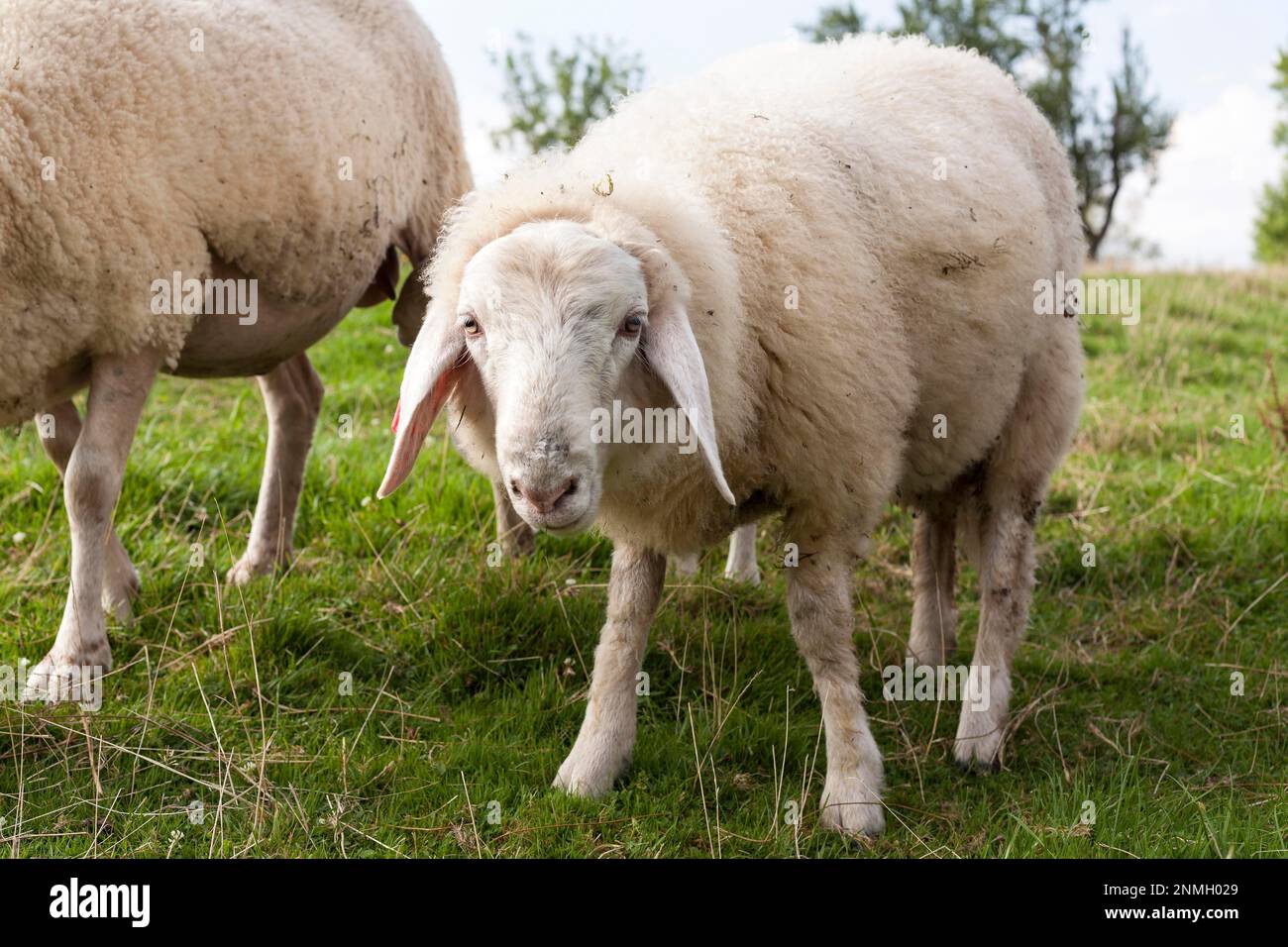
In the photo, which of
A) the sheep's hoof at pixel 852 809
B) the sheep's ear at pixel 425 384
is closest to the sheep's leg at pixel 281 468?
the sheep's ear at pixel 425 384

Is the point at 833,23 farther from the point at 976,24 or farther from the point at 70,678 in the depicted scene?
the point at 70,678

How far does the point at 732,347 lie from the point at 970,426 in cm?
121

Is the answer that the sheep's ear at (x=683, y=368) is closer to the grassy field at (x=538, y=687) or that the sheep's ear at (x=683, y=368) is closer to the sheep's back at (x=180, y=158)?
the grassy field at (x=538, y=687)

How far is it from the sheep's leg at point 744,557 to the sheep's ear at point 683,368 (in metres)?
2.31

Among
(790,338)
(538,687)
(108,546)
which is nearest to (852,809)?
(538,687)

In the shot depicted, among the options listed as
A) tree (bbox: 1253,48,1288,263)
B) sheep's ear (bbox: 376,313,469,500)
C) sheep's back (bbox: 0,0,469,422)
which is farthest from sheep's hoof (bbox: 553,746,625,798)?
tree (bbox: 1253,48,1288,263)

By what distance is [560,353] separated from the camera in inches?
115

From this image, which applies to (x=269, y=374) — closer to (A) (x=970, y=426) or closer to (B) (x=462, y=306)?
(B) (x=462, y=306)

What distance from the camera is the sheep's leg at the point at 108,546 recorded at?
464 centimetres

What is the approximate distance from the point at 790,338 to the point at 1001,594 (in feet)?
5.28

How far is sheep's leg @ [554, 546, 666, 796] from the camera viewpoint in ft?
12.7

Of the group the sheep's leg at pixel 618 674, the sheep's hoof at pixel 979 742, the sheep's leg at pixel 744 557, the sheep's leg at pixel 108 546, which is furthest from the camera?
the sheep's leg at pixel 744 557

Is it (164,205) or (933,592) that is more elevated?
(164,205)

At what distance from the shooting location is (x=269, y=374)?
18.2 feet
